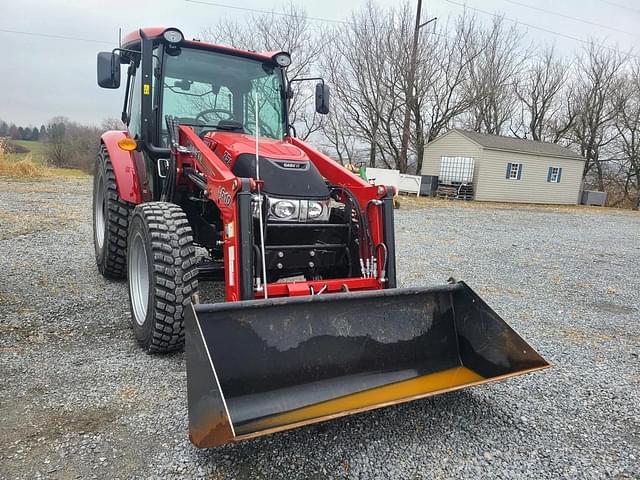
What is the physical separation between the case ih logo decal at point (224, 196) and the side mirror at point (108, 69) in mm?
1654

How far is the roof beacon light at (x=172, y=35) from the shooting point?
13.1ft

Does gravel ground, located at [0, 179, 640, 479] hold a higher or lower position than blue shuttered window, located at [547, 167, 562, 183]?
lower

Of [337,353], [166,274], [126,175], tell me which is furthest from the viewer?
[126,175]

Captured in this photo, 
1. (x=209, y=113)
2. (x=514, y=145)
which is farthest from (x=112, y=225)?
(x=514, y=145)

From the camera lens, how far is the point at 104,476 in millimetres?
2209

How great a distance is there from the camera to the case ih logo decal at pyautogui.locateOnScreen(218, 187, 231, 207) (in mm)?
3154

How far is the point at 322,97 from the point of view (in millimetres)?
4977

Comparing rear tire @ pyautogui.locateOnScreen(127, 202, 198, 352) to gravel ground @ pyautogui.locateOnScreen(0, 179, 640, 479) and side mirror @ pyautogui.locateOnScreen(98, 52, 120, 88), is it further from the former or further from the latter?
side mirror @ pyautogui.locateOnScreen(98, 52, 120, 88)

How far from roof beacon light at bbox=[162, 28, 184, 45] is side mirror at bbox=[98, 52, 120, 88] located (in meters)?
0.48

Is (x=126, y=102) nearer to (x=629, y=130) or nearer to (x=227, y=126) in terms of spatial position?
(x=227, y=126)

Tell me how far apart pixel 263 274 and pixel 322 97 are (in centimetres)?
241

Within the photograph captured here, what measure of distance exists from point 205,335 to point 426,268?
5.04 metres

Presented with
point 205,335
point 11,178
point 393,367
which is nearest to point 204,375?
point 205,335

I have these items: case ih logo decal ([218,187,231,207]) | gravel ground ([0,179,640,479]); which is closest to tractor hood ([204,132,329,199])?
case ih logo decal ([218,187,231,207])
